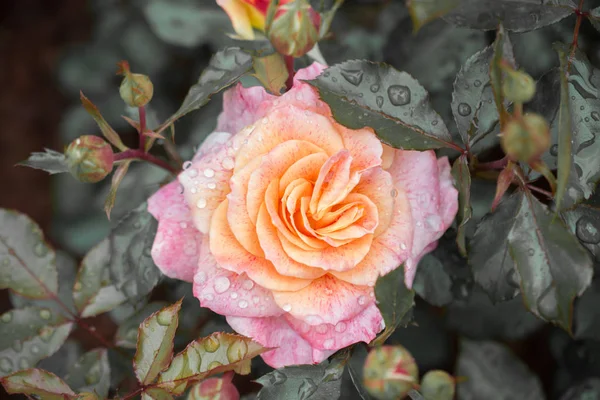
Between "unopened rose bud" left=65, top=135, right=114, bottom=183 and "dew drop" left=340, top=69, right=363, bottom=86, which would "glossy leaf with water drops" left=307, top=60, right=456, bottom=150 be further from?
"unopened rose bud" left=65, top=135, right=114, bottom=183

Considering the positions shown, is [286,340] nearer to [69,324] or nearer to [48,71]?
[69,324]

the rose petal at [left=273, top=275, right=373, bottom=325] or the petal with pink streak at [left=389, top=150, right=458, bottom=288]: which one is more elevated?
the petal with pink streak at [left=389, top=150, right=458, bottom=288]

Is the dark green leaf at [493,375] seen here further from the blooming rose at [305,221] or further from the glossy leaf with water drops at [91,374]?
the glossy leaf with water drops at [91,374]

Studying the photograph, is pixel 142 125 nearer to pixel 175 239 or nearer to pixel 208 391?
pixel 175 239

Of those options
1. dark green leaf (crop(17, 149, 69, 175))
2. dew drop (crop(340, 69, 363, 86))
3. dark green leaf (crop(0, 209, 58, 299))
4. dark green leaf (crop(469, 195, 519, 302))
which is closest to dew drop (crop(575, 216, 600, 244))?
dark green leaf (crop(469, 195, 519, 302))

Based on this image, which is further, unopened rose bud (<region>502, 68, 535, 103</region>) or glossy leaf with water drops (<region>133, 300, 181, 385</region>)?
glossy leaf with water drops (<region>133, 300, 181, 385</region>)

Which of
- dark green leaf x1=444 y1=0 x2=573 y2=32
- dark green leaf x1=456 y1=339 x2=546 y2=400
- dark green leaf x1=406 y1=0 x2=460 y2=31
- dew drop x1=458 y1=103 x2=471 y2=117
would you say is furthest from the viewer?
dark green leaf x1=456 y1=339 x2=546 y2=400

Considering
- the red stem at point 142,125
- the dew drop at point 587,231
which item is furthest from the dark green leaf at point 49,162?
the dew drop at point 587,231
